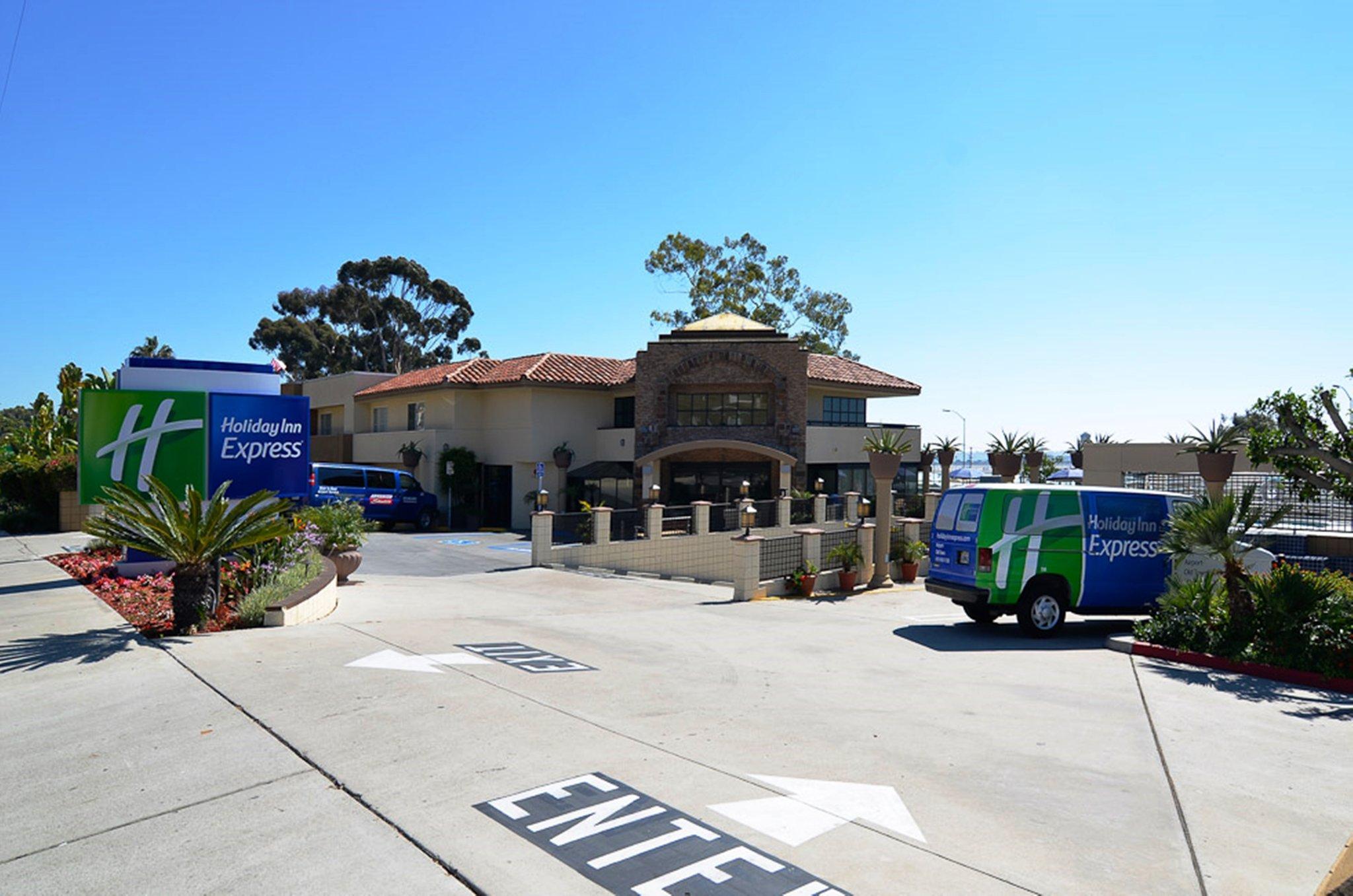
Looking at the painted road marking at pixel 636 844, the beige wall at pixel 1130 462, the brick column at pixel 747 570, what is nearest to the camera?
the painted road marking at pixel 636 844

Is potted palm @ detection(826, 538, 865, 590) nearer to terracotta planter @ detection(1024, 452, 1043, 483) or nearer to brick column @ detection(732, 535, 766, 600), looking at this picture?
brick column @ detection(732, 535, 766, 600)

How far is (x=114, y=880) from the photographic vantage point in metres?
4.41

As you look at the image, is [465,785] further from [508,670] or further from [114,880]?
[508,670]

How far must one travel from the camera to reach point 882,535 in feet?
66.5

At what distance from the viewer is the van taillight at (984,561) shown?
12930 mm

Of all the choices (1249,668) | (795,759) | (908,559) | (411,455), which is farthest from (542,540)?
(795,759)

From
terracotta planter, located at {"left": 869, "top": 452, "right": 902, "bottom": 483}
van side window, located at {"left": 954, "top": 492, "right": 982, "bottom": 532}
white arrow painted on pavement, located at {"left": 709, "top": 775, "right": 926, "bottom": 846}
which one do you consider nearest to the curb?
van side window, located at {"left": 954, "top": 492, "right": 982, "bottom": 532}

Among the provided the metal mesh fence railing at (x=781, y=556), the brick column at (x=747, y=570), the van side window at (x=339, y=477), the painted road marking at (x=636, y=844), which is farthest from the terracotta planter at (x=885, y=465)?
the van side window at (x=339, y=477)

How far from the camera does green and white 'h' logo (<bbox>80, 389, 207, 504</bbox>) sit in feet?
46.7

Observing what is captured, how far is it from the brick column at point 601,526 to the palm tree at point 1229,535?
46.9ft

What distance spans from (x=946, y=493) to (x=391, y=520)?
78.4 feet

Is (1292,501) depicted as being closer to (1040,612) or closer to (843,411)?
(1040,612)

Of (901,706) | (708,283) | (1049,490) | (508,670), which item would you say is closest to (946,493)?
(1049,490)

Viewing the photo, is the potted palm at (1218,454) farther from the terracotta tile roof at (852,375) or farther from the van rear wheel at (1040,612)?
the terracotta tile roof at (852,375)
